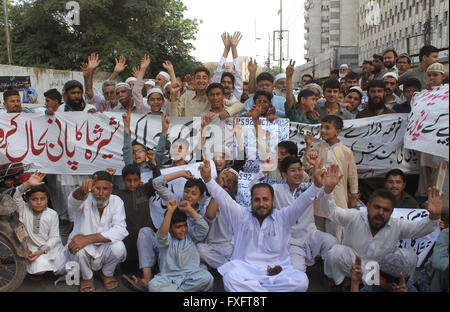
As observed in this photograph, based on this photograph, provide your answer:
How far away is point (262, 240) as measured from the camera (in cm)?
420

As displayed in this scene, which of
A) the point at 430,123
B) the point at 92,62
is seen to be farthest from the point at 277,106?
the point at 92,62

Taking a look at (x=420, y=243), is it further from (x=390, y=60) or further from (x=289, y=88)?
(x=390, y=60)

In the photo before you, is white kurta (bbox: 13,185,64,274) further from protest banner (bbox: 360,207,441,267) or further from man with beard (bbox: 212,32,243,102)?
protest banner (bbox: 360,207,441,267)

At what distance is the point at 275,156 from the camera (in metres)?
5.21

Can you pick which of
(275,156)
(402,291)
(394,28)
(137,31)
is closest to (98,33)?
(137,31)

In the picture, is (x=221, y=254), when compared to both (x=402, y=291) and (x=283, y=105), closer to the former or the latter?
(x=402, y=291)

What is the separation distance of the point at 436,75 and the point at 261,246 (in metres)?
3.21

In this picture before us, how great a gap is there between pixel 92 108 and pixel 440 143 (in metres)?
4.38

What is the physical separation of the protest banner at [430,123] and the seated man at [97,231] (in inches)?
133

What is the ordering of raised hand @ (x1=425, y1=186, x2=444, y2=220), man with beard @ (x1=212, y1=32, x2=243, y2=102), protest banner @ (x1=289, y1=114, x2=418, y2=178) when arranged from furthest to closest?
man with beard @ (x1=212, y1=32, x2=243, y2=102), protest banner @ (x1=289, y1=114, x2=418, y2=178), raised hand @ (x1=425, y1=186, x2=444, y2=220)

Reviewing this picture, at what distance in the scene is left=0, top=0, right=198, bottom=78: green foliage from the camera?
22.6 meters

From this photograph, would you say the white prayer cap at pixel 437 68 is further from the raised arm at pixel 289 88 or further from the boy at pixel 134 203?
the boy at pixel 134 203

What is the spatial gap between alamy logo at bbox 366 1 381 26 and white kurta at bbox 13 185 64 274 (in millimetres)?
52524

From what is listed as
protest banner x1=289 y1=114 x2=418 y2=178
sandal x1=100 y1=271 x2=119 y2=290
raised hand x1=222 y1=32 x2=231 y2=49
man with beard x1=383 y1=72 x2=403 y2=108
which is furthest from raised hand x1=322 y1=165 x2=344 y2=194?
raised hand x1=222 y1=32 x2=231 y2=49
